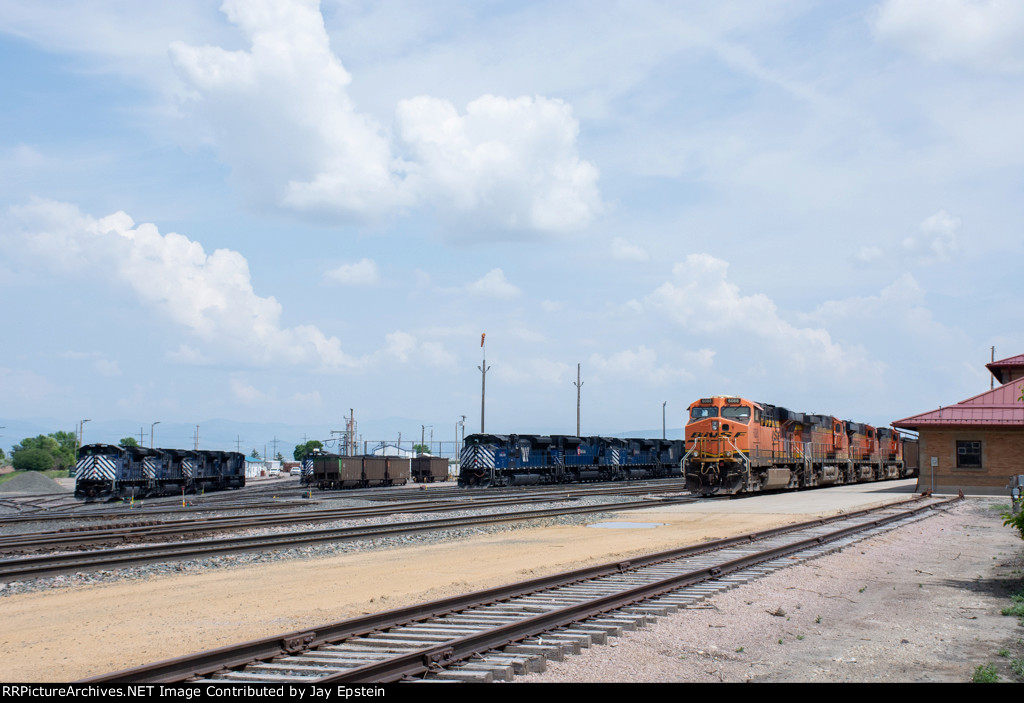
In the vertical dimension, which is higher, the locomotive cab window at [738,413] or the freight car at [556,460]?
the locomotive cab window at [738,413]

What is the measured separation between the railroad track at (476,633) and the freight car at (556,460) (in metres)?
34.9

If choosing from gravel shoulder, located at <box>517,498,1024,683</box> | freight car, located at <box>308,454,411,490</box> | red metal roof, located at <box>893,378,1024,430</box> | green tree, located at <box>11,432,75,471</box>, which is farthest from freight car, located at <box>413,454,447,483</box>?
green tree, located at <box>11,432,75,471</box>

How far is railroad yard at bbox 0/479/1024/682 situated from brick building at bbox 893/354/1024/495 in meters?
13.0

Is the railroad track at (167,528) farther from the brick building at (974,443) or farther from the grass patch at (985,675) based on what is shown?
the brick building at (974,443)

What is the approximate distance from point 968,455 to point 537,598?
30790 mm

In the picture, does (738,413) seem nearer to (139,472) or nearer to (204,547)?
→ (204,547)

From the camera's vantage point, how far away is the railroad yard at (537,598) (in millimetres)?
7668

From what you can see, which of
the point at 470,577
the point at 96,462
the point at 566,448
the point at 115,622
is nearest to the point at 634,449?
the point at 566,448

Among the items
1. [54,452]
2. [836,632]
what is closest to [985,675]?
[836,632]

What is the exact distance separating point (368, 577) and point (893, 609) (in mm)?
7380

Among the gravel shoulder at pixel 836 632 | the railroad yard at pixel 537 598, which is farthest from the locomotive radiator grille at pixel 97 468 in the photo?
the gravel shoulder at pixel 836 632

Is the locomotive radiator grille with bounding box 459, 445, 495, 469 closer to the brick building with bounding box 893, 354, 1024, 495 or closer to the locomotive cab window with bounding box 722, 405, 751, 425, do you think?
the locomotive cab window with bounding box 722, 405, 751, 425

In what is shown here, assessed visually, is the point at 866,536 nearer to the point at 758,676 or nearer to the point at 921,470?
the point at 758,676

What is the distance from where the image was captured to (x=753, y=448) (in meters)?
32.7
